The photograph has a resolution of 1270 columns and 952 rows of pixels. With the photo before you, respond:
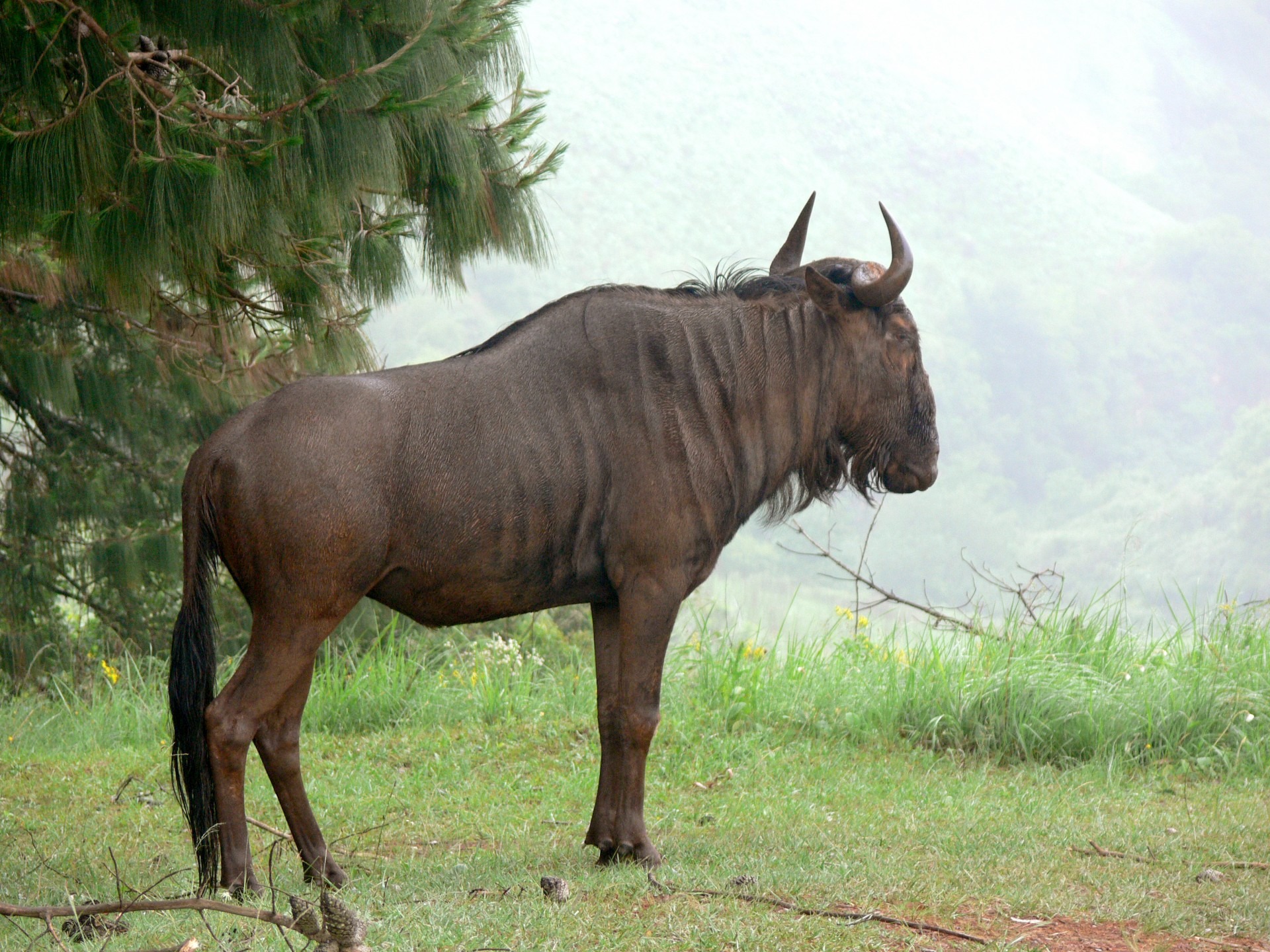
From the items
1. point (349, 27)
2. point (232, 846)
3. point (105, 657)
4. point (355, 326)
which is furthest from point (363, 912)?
point (105, 657)

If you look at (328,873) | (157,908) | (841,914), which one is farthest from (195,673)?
(841,914)

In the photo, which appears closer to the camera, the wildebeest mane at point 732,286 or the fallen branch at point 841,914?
the fallen branch at point 841,914

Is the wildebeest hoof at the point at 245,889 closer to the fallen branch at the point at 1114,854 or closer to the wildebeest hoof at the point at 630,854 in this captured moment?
the wildebeest hoof at the point at 630,854

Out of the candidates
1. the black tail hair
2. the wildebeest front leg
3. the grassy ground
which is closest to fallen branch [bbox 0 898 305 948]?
the grassy ground

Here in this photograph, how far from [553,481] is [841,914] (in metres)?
1.66

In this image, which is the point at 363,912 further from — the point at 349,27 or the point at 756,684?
the point at 756,684

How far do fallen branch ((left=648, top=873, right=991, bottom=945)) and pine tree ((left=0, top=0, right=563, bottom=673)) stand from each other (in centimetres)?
267

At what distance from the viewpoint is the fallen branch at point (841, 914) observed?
11.4 ft

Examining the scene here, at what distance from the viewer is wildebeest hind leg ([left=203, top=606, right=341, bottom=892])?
3797 millimetres

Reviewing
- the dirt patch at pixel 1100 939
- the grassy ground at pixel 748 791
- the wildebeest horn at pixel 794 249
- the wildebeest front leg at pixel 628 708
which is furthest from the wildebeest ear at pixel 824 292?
the dirt patch at pixel 1100 939

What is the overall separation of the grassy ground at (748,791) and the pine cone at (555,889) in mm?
93

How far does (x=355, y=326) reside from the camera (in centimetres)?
697

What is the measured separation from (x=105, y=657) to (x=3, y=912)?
760 cm

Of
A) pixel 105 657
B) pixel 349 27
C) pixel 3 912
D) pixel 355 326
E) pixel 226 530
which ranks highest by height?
pixel 349 27
